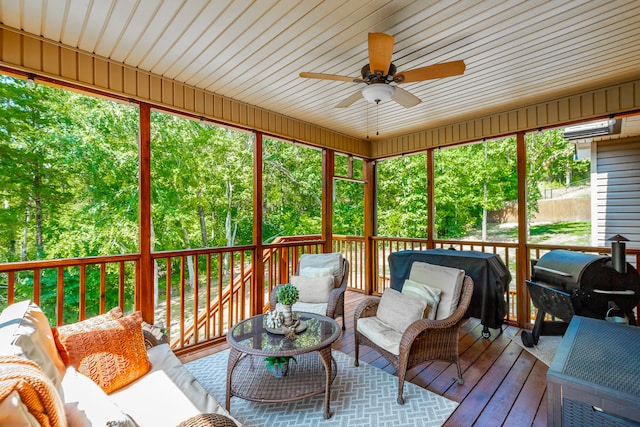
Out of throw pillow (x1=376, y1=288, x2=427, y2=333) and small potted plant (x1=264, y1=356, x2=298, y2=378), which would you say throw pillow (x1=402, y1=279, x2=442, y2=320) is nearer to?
throw pillow (x1=376, y1=288, x2=427, y2=333)

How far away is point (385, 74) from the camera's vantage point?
7.27ft

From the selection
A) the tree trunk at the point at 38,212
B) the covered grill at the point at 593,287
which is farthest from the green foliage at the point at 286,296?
the tree trunk at the point at 38,212

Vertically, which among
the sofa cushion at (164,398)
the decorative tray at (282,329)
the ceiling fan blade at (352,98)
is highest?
the ceiling fan blade at (352,98)

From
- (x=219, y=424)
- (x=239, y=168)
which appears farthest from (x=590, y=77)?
(x=239, y=168)

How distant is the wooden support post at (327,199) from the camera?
15.7 ft

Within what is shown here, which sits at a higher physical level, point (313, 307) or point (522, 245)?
point (522, 245)

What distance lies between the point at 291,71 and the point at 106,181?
5657mm

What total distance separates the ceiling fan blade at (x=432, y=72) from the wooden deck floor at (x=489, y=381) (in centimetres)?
251

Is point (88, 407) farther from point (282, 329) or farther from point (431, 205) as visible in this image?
point (431, 205)

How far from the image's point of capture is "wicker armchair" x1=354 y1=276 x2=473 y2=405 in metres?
2.22

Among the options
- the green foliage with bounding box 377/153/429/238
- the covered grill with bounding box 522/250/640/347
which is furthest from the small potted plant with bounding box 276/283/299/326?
the green foliage with bounding box 377/153/429/238

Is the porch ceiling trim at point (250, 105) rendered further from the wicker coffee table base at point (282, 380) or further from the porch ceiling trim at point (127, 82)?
the wicker coffee table base at point (282, 380)

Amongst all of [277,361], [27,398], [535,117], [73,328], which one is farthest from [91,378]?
[535,117]

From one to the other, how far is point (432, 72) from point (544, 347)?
10.3ft
